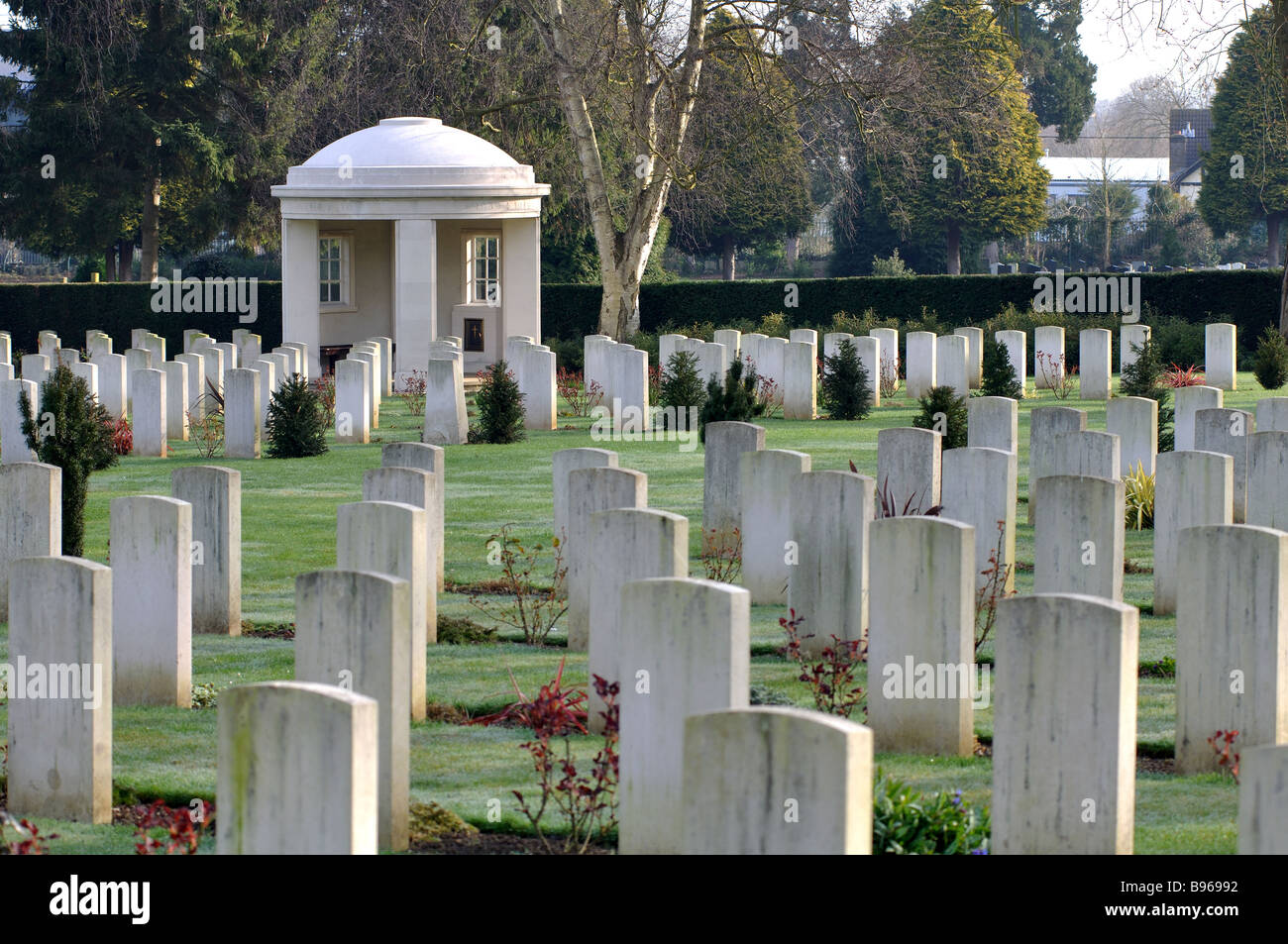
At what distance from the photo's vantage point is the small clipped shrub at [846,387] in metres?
19.6

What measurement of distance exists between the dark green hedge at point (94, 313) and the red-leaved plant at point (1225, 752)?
29.0m

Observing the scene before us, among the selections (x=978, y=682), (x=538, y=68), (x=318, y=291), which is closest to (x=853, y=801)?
(x=978, y=682)

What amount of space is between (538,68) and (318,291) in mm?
9792

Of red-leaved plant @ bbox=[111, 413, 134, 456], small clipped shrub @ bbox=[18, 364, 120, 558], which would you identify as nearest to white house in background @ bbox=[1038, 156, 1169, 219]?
red-leaved plant @ bbox=[111, 413, 134, 456]

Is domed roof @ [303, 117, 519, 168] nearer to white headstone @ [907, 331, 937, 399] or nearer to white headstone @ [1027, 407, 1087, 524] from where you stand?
white headstone @ [907, 331, 937, 399]

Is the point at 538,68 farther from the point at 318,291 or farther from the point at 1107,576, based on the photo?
the point at 1107,576

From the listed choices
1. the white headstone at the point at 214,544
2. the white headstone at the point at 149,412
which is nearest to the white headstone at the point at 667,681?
the white headstone at the point at 214,544

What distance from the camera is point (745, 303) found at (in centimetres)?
3194

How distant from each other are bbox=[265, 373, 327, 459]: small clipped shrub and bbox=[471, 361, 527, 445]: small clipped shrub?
1.81m

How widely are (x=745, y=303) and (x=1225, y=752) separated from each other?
26.0 metres

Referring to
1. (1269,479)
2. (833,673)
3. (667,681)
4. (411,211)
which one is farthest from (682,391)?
(667,681)

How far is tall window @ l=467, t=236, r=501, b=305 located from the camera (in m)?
27.1

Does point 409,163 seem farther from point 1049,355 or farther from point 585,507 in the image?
point 585,507
